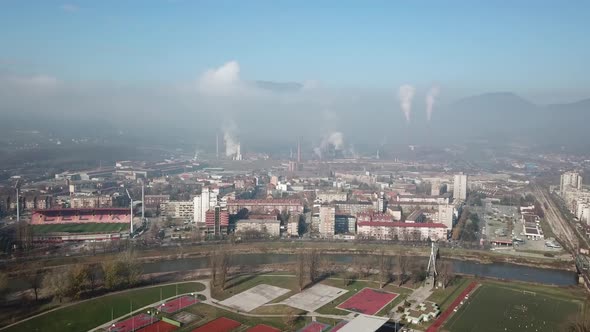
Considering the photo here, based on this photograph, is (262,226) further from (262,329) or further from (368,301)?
(262,329)

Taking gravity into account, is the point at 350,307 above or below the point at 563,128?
below

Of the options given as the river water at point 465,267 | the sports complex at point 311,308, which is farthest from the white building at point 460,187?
the sports complex at point 311,308

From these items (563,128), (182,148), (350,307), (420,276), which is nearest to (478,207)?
(420,276)

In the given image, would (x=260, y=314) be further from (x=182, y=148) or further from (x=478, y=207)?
(x=182, y=148)

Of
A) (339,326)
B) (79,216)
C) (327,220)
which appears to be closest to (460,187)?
(327,220)

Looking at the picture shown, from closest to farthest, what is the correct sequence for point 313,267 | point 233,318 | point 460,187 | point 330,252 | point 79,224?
point 233,318
point 313,267
point 330,252
point 79,224
point 460,187

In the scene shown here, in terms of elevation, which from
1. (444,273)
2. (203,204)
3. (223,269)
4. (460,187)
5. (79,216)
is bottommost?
(444,273)
